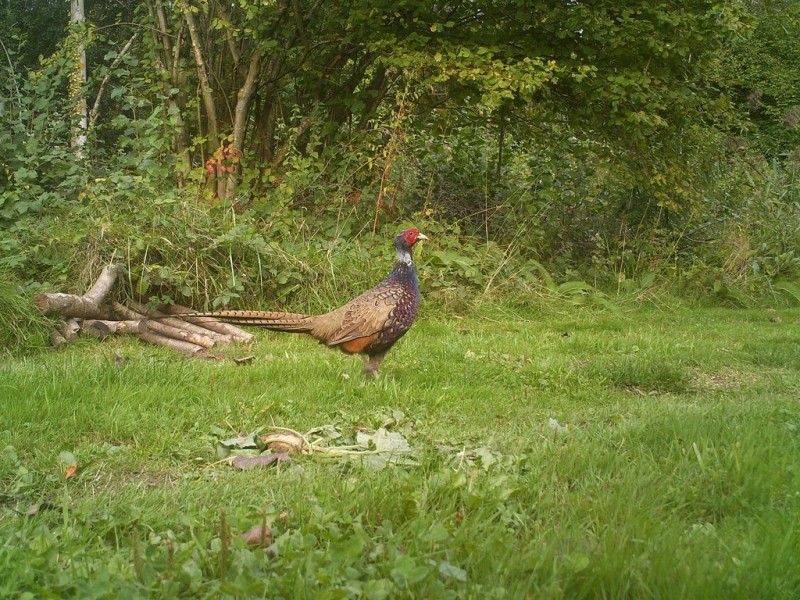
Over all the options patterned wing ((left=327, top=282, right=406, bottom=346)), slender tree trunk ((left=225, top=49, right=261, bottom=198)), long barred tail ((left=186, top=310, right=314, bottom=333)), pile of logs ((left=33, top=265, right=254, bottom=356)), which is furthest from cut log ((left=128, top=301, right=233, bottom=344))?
slender tree trunk ((left=225, top=49, right=261, bottom=198))

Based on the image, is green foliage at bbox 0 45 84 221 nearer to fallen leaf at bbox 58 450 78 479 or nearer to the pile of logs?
the pile of logs

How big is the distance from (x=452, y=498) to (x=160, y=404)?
7.34ft

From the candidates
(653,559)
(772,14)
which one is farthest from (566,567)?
(772,14)

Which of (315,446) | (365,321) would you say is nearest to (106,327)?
(365,321)

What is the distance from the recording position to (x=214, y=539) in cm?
270

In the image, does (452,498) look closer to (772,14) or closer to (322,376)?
(322,376)

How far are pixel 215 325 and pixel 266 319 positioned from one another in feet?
6.50

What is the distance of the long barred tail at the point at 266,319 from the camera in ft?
18.7

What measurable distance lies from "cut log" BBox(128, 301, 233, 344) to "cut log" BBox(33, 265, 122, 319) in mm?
305

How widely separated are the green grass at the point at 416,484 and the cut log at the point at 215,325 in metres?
1.04

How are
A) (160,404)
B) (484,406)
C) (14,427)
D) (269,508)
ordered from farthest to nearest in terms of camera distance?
(484,406) → (160,404) → (14,427) → (269,508)

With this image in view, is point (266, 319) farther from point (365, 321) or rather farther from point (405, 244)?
point (405, 244)

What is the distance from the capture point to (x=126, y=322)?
7656 mm

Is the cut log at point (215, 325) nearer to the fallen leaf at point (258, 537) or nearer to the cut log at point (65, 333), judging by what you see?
the cut log at point (65, 333)
